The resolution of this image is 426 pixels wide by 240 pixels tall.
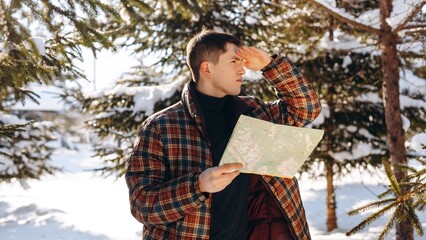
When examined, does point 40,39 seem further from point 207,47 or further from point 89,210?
point 89,210

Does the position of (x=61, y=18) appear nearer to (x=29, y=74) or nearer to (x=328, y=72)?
(x=29, y=74)

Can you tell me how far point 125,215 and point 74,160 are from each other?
53.8ft

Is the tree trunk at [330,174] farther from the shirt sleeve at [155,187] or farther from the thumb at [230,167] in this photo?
the thumb at [230,167]

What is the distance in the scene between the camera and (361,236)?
921cm

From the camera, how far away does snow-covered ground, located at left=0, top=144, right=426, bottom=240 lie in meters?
10.1

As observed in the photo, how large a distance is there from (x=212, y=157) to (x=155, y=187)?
12.4 inches

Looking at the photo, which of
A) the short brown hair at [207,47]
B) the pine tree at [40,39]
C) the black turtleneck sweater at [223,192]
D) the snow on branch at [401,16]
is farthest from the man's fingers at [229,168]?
the snow on branch at [401,16]

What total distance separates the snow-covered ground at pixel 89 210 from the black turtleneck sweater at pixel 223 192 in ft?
18.0

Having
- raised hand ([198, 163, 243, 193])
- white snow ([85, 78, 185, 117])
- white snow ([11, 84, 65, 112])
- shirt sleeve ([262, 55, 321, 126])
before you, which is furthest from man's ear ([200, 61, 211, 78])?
white snow ([11, 84, 65, 112])

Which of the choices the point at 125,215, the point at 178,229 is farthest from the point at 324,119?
the point at 178,229

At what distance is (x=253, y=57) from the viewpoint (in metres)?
2.34

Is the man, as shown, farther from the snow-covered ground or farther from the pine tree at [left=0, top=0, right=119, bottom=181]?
the snow-covered ground

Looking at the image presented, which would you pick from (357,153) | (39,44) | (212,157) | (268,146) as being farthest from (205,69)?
(357,153)

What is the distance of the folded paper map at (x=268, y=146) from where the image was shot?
1.88 meters
